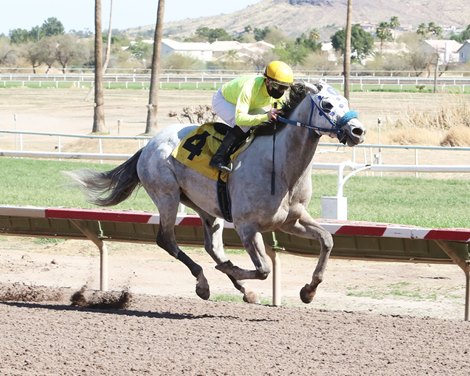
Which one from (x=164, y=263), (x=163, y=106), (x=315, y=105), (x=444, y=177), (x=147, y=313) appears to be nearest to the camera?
(x=315, y=105)

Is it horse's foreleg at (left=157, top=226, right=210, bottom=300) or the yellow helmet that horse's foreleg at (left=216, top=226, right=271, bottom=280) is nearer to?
horse's foreleg at (left=157, top=226, right=210, bottom=300)

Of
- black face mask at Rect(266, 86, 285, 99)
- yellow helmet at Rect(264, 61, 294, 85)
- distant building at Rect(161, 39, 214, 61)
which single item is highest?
yellow helmet at Rect(264, 61, 294, 85)

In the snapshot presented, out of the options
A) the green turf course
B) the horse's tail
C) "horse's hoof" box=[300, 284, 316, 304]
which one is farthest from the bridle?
the green turf course

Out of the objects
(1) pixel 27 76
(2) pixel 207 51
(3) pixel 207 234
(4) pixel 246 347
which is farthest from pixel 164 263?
(2) pixel 207 51

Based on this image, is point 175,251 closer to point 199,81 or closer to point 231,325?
point 231,325

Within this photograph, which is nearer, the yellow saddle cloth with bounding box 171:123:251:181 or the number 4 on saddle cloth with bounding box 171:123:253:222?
the number 4 on saddle cloth with bounding box 171:123:253:222

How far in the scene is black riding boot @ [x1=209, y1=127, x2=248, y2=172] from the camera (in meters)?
8.10

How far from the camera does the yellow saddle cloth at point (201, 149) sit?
8.27 metres

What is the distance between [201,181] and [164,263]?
3.45 m

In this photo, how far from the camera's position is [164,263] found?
38.4 feet

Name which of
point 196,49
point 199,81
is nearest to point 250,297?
point 199,81

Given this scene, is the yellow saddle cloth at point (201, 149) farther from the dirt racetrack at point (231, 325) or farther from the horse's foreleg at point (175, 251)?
the dirt racetrack at point (231, 325)

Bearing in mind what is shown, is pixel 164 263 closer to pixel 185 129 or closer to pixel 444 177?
pixel 185 129

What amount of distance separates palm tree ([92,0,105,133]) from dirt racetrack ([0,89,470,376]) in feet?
69.4
